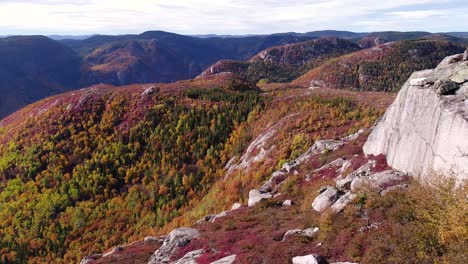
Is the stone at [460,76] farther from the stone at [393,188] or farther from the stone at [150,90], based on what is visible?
the stone at [150,90]

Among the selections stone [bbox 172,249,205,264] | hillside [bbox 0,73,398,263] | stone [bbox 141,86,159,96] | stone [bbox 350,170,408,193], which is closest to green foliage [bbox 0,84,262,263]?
hillside [bbox 0,73,398,263]

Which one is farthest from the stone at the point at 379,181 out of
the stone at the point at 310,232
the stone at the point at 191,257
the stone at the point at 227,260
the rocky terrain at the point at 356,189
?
the stone at the point at 191,257

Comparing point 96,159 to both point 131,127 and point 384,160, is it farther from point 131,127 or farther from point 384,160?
point 384,160

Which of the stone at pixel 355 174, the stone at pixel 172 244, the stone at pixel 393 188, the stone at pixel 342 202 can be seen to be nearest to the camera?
the stone at pixel 393 188

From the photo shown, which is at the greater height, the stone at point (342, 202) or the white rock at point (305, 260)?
the stone at point (342, 202)

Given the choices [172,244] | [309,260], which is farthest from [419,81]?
[172,244]

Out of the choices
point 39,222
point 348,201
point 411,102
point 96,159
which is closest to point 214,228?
point 348,201

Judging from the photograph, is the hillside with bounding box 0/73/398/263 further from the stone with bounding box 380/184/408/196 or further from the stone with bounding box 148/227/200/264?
the stone with bounding box 380/184/408/196

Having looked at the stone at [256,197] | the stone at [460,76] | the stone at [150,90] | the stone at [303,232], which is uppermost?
the stone at [460,76]
